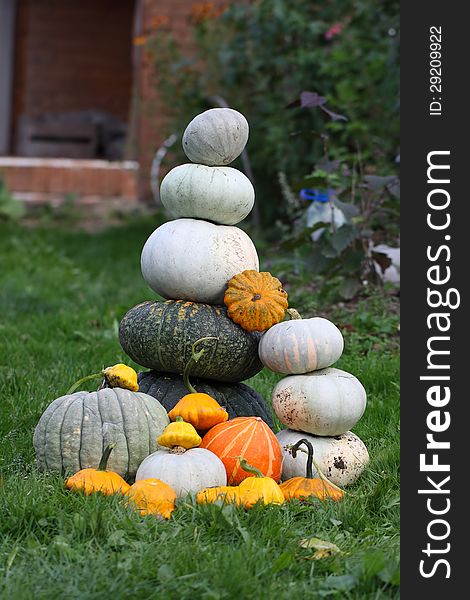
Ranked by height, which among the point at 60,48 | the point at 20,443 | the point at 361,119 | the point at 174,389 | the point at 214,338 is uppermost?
the point at 60,48

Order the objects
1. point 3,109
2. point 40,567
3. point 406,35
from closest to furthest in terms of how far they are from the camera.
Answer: point 40,567, point 406,35, point 3,109

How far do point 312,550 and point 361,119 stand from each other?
652 cm

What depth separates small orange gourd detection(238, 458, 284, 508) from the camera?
304cm

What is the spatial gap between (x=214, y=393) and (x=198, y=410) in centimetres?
30

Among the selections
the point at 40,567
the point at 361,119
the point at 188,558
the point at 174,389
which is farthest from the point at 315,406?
the point at 361,119

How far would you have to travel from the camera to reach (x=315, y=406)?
11.2ft

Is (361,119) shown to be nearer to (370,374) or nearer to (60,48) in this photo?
(370,374)

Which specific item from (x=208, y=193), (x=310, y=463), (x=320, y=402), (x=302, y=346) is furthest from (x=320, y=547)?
(x=208, y=193)

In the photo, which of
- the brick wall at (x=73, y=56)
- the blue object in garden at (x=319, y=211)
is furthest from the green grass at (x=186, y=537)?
the brick wall at (x=73, y=56)

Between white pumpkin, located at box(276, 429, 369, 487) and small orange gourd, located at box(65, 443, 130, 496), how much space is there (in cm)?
62

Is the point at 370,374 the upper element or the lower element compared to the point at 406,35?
lower

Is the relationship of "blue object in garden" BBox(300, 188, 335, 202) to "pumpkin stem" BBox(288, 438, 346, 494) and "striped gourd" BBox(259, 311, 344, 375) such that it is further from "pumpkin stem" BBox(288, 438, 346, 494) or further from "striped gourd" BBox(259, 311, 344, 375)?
"pumpkin stem" BBox(288, 438, 346, 494)

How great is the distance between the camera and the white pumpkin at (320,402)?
3422 mm

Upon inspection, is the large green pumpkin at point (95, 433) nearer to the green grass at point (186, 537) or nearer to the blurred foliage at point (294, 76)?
the green grass at point (186, 537)
